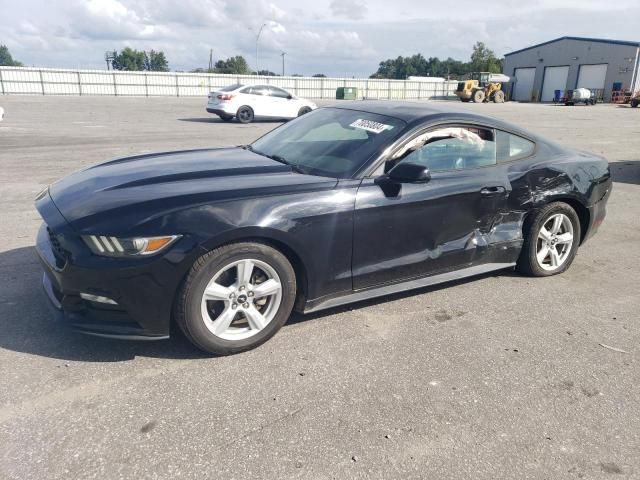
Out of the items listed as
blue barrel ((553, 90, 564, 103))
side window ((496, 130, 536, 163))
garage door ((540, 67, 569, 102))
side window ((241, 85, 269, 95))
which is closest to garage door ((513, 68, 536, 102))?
garage door ((540, 67, 569, 102))

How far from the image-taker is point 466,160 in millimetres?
4020

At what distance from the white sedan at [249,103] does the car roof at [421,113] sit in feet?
50.8

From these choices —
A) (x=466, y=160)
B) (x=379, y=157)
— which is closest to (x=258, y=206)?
(x=379, y=157)

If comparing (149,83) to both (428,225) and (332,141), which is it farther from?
(428,225)

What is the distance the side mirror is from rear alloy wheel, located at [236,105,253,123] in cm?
1680

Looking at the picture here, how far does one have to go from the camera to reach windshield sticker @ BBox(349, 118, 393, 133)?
3.83m

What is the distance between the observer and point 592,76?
5703cm

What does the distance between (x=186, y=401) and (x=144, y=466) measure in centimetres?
49

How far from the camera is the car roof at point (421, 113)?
153 inches

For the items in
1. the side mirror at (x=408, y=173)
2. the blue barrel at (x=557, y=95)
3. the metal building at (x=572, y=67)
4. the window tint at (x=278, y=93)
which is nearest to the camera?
the side mirror at (x=408, y=173)

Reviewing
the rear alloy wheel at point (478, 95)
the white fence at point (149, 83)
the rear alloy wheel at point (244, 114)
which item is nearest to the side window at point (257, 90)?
the rear alloy wheel at point (244, 114)

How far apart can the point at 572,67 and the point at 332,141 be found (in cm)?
6423

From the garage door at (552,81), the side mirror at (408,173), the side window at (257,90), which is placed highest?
the garage door at (552,81)

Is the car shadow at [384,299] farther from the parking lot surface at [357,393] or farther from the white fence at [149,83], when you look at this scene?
the white fence at [149,83]
